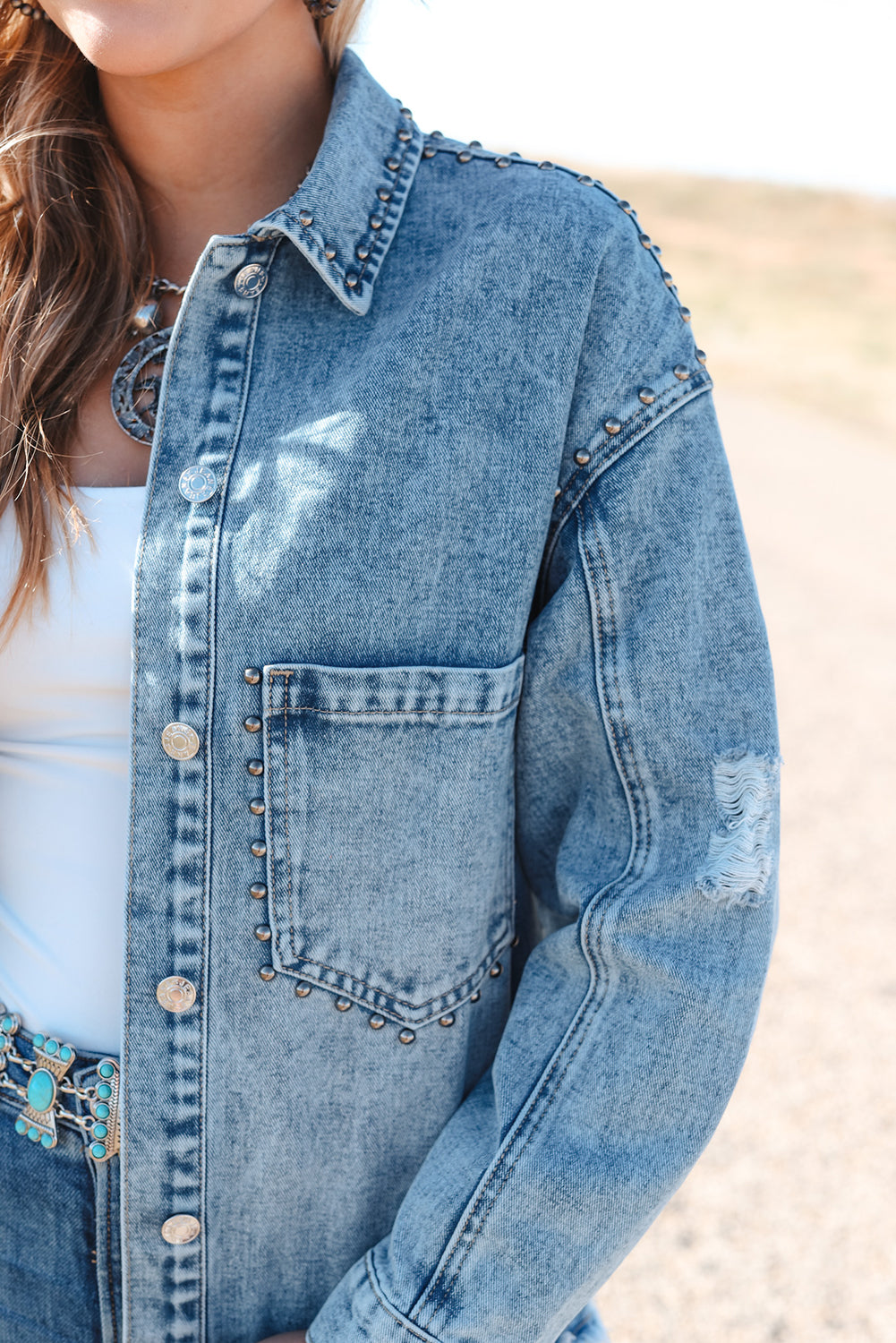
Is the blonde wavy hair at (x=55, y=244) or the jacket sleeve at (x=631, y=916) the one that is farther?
the blonde wavy hair at (x=55, y=244)

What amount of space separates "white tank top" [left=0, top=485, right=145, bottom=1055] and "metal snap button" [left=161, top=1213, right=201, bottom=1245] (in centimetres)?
17

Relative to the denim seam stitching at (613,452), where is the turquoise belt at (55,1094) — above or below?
below

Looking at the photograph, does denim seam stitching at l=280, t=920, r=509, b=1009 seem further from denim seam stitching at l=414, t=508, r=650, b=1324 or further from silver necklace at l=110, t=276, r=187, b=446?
silver necklace at l=110, t=276, r=187, b=446

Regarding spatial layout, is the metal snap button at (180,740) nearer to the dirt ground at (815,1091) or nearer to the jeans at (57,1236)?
the jeans at (57,1236)

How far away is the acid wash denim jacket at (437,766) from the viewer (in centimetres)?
101

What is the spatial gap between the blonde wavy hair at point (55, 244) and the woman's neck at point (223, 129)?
0.03m

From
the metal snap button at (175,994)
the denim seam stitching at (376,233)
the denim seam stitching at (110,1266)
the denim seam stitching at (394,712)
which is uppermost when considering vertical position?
the denim seam stitching at (376,233)

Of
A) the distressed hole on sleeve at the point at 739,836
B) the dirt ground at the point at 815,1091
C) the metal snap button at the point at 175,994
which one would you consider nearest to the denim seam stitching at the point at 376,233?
the distressed hole on sleeve at the point at 739,836

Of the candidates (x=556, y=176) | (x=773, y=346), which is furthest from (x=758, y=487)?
(x=556, y=176)

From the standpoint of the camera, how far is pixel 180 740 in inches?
40.4

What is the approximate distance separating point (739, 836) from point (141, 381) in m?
0.73

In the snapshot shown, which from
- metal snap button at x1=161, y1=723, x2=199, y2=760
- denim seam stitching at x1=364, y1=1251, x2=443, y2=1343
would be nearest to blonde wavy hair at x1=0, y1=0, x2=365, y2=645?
metal snap button at x1=161, y1=723, x2=199, y2=760

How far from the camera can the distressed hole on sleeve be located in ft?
3.29

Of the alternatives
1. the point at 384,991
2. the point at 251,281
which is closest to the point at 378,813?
the point at 384,991
